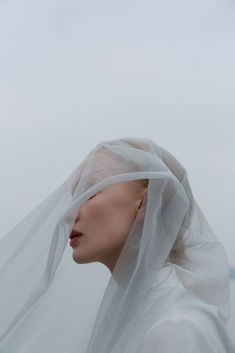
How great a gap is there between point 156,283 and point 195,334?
157 millimetres

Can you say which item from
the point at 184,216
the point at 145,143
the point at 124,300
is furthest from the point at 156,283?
the point at 145,143

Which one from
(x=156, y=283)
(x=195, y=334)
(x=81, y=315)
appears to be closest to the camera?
(x=195, y=334)

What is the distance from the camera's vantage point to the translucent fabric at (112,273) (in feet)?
3.30

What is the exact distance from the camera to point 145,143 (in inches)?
44.6

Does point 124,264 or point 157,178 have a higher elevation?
point 157,178

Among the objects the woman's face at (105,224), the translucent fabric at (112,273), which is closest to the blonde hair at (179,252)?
the translucent fabric at (112,273)

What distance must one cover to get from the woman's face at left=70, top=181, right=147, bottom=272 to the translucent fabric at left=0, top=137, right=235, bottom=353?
0.02 m

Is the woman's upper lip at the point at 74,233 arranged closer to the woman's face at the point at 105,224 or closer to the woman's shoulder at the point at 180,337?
the woman's face at the point at 105,224

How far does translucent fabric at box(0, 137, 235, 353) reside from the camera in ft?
3.30

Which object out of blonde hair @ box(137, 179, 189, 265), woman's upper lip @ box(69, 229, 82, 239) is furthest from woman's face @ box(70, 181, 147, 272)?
blonde hair @ box(137, 179, 189, 265)

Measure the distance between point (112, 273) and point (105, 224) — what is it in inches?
3.8

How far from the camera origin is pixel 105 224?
1.03 meters

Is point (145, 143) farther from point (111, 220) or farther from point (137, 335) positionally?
point (137, 335)

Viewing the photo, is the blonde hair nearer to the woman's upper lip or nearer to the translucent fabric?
the translucent fabric
